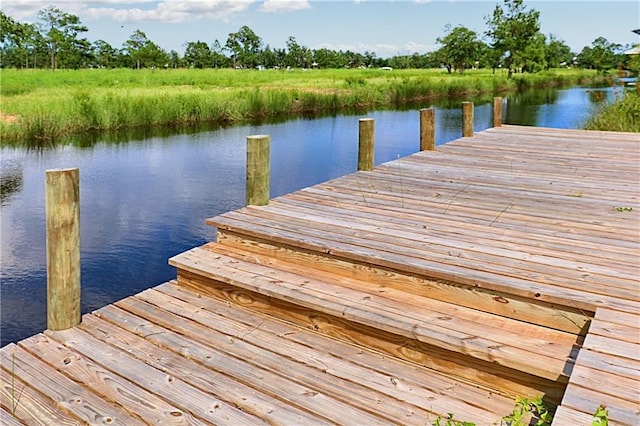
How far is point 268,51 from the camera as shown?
67.5m

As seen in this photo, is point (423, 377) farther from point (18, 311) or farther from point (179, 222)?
point (179, 222)

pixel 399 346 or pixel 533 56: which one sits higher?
pixel 533 56

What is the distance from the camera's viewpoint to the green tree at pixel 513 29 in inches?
1457

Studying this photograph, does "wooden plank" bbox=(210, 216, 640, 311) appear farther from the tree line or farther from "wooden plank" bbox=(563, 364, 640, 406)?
→ the tree line

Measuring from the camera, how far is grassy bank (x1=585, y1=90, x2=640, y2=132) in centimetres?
894

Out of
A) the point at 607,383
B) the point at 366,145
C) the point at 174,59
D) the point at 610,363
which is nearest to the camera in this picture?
the point at 607,383

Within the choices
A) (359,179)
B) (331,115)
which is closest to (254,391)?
(359,179)

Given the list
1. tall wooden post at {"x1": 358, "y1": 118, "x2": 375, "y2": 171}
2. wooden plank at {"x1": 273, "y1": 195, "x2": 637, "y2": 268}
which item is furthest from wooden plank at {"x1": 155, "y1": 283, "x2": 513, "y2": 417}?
tall wooden post at {"x1": 358, "y1": 118, "x2": 375, "y2": 171}

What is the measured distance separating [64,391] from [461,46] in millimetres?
46002

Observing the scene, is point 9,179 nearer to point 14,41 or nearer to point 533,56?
point 533,56

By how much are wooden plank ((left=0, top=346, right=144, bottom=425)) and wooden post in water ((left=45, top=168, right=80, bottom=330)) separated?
240 mm

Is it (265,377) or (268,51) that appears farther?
(268,51)

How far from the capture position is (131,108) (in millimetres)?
13219

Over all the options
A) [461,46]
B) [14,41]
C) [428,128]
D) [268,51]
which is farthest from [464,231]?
[268,51]
